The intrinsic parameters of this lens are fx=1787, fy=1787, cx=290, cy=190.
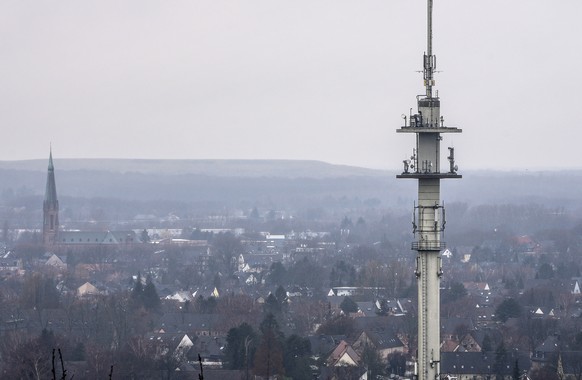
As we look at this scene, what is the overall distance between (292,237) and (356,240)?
14041mm

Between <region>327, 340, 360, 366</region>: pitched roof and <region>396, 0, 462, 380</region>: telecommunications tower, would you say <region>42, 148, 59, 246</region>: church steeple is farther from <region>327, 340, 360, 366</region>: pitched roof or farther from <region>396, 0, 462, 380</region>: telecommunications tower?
<region>396, 0, 462, 380</region>: telecommunications tower

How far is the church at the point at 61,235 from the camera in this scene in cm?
17512

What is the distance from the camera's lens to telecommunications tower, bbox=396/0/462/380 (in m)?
26.5

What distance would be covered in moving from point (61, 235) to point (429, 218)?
153801mm

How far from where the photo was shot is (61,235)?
17838 centimetres

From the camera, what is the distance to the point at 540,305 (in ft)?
331

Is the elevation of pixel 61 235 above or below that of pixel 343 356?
above

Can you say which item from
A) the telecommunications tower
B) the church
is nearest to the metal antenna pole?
the telecommunications tower

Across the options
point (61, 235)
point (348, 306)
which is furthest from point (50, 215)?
point (348, 306)

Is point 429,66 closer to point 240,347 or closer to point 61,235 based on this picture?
point 240,347

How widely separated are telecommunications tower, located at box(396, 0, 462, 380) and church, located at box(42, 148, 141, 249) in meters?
147

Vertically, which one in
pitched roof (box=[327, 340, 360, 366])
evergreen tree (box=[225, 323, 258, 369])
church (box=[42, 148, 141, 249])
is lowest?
pitched roof (box=[327, 340, 360, 366])

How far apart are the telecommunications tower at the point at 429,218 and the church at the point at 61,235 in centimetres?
14688

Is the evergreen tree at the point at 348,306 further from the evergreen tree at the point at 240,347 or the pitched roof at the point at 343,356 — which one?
Result: the evergreen tree at the point at 240,347
